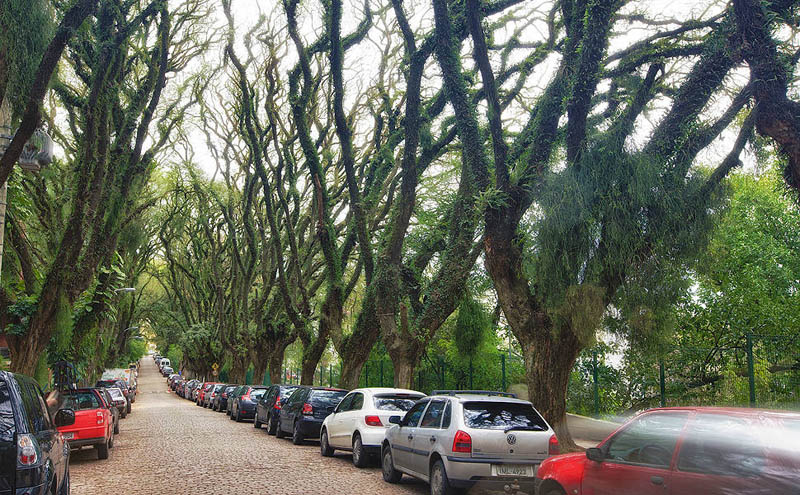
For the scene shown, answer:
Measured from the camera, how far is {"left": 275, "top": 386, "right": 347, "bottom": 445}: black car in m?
17.0

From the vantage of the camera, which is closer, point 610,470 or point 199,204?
point 610,470

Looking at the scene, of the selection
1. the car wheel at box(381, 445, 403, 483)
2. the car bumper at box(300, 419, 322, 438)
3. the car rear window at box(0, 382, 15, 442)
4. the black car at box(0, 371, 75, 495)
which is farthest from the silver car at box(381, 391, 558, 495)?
the car bumper at box(300, 419, 322, 438)

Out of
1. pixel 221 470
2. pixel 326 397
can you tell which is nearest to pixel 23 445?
pixel 221 470

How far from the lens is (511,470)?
8820 mm

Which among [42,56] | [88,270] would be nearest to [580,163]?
[42,56]

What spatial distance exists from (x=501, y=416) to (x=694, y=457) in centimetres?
424

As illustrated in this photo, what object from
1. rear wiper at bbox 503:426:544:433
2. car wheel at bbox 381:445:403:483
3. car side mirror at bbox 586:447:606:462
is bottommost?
car wheel at bbox 381:445:403:483

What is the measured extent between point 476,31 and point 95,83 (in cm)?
838

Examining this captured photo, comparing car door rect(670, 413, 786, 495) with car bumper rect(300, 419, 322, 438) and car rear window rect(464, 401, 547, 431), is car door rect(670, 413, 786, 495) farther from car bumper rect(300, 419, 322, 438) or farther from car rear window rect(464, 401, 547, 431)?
car bumper rect(300, 419, 322, 438)

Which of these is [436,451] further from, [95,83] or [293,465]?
[95,83]

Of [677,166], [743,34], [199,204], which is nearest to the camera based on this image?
[743,34]

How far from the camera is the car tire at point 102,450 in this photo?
14219 millimetres

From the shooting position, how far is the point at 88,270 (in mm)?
17297

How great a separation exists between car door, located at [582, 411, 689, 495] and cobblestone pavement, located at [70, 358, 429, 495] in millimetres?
4764
